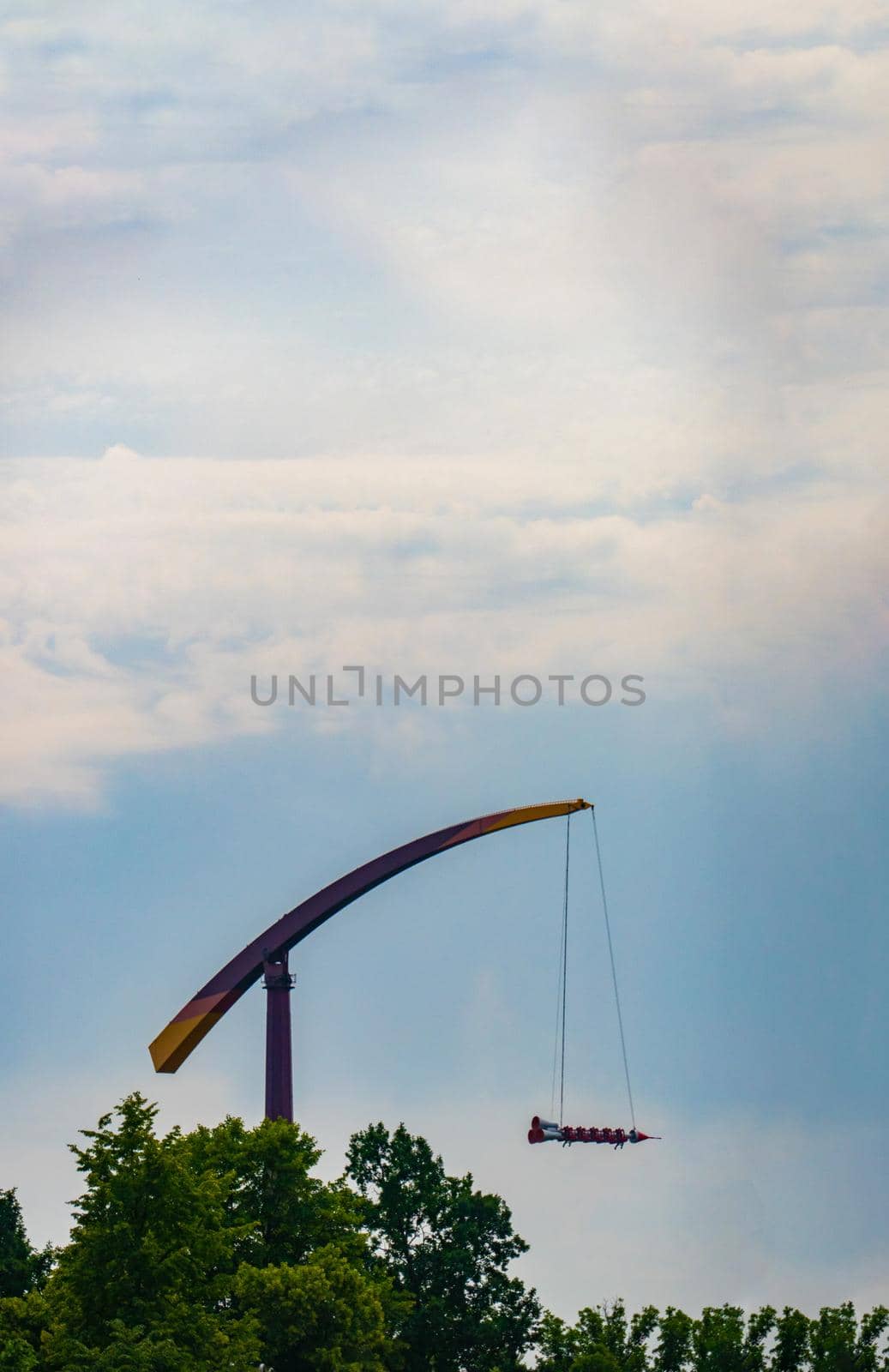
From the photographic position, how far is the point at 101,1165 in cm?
7688

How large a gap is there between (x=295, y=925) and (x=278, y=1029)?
3.75m

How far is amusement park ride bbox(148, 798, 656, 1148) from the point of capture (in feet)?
290

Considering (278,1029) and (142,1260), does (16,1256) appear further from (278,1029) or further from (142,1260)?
(142,1260)

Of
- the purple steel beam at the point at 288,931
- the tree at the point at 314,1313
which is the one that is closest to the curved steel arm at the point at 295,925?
the purple steel beam at the point at 288,931

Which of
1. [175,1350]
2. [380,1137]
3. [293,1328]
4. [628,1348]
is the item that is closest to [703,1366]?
[628,1348]

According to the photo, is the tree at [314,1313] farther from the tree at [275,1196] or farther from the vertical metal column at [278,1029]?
the vertical metal column at [278,1029]

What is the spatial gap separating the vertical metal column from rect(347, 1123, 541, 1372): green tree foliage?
916 centimetres

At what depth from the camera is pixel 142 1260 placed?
75.4 metres

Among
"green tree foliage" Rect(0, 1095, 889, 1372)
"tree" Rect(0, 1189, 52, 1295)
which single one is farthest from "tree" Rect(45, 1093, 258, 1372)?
"tree" Rect(0, 1189, 52, 1295)

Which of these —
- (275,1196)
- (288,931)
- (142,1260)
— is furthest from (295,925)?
(142,1260)

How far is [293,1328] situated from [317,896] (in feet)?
52.9

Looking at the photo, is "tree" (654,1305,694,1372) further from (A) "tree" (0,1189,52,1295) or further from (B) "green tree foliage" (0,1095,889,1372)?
(A) "tree" (0,1189,52,1295)

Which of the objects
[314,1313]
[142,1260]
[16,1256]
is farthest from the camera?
[16,1256]

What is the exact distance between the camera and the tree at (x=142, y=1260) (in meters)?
75.0
